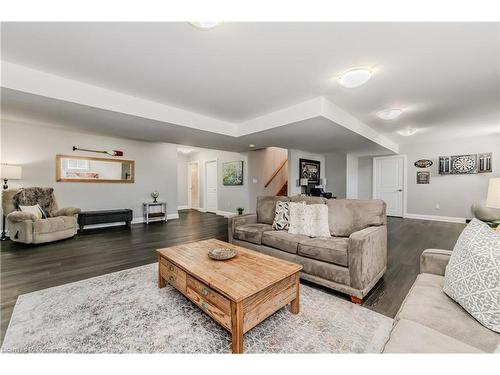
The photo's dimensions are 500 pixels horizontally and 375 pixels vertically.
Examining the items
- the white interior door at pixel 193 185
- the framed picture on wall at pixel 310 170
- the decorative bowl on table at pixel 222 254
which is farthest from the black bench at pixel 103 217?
the framed picture on wall at pixel 310 170

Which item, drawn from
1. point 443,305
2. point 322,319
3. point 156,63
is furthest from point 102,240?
point 443,305

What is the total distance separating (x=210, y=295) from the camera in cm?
143

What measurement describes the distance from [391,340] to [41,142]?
6257mm

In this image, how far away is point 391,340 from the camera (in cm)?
87

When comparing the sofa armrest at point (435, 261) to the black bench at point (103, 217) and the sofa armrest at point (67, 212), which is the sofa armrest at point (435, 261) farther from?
the black bench at point (103, 217)

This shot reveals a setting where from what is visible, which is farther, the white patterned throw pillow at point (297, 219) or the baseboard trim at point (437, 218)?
the baseboard trim at point (437, 218)

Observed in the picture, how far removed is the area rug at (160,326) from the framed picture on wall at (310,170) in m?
4.48

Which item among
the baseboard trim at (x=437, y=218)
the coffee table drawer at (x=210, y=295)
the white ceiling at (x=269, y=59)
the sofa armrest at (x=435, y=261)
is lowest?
the baseboard trim at (x=437, y=218)

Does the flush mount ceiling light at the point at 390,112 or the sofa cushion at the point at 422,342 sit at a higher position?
the flush mount ceiling light at the point at 390,112

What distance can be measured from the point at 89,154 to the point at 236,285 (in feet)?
17.6

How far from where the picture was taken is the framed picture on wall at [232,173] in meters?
6.67

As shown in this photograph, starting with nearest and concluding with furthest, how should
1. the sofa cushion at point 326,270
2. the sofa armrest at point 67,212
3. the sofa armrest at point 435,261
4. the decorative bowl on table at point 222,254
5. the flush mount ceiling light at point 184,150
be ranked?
the sofa armrest at point 435,261
the decorative bowl on table at point 222,254
the sofa cushion at point 326,270
the sofa armrest at point 67,212
the flush mount ceiling light at point 184,150

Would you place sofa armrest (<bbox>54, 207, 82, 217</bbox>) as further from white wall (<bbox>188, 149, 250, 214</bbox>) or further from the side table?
white wall (<bbox>188, 149, 250, 214</bbox>)
